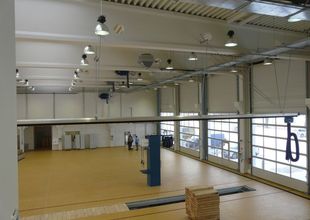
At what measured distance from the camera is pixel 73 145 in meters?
22.2

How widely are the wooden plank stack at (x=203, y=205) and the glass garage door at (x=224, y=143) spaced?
634cm

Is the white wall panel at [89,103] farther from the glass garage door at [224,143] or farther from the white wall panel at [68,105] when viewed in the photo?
the glass garage door at [224,143]

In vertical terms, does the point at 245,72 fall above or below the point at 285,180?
above

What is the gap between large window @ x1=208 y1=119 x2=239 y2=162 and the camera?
45.9 ft

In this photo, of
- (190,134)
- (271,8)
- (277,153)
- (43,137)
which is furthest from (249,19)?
(43,137)

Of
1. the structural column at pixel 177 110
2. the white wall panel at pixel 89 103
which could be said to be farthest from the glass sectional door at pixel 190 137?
the white wall panel at pixel 89 103

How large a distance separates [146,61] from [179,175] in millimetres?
5875

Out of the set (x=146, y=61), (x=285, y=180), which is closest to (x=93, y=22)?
(x=146, y=61)

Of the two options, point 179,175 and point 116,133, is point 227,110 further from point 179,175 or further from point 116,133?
point 116,133

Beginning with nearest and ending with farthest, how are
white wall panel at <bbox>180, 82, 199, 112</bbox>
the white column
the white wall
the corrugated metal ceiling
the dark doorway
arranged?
the white column < the corrugated metal ceiling < white wall panel at <bbox>180, 82, 199, 112</bbox> < the white wall < the dark doorway

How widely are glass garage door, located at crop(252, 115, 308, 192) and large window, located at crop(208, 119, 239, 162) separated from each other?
144 cm

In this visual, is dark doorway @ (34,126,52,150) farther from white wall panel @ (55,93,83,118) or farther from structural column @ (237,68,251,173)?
structural column @ (237,68,251,173)


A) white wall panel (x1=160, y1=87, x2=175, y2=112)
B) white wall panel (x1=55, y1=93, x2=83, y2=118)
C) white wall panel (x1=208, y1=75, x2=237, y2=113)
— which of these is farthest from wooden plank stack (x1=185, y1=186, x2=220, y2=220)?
white wall panel (x1=55, y1=93, x2=83, y2=118)

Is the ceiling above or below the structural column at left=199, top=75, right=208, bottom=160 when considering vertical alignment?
above
